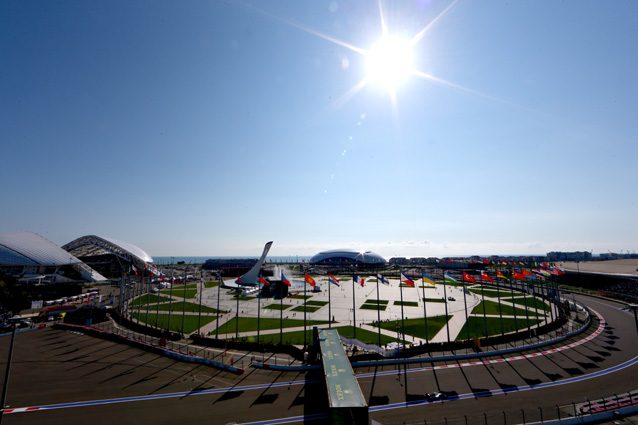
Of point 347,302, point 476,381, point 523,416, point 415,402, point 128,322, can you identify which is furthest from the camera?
point 347,302

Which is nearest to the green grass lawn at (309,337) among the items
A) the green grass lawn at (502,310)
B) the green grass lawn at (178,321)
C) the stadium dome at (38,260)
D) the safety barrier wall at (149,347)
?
the safety barrier wall at (149,347)

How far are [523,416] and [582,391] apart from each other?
32.5ft

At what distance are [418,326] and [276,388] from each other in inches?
1124

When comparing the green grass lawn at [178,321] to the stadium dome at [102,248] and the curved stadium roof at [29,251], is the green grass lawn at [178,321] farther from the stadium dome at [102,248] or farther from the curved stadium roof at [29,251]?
the stadium dome at [102,248]

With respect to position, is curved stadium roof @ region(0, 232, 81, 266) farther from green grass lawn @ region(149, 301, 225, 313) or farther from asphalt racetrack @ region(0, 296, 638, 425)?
asphalt racetrack @ region(0, 296, 638, 425)

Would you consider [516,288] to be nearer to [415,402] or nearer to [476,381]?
[476,381]

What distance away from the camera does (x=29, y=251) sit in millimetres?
95062

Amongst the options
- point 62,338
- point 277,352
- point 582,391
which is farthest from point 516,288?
point 62,338

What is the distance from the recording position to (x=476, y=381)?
87.0ft

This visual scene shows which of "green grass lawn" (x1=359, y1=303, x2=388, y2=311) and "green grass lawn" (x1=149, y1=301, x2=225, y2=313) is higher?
"green grass lawn" (x1=149, y1=301, x2=225, y2=313)

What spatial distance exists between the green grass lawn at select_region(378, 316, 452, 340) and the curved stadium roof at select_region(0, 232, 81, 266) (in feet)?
346

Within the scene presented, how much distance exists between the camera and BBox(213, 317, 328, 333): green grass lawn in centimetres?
4606

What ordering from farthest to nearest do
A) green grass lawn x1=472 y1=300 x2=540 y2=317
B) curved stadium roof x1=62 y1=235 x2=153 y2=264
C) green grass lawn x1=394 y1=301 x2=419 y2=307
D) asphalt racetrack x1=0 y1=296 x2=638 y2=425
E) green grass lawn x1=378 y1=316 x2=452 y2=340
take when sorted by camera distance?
curved stadium roof x1=62 y1=235 x2=153 y2=264 < green grass lawn x1=394 y1=301 x2=419 y2=307 < green grass lawn x1=472 y1=300 x2=540 y2=317 < green grass lawn x1=378 y1=316 x2=452 y2=340 < asphalt racetrack x1=0 y1=296 x2=638 y2=425

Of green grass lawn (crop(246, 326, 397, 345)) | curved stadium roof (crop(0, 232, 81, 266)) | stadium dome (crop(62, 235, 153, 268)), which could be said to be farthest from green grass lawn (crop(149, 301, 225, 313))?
stadium dome (crop(62, 235, 153, 268))
